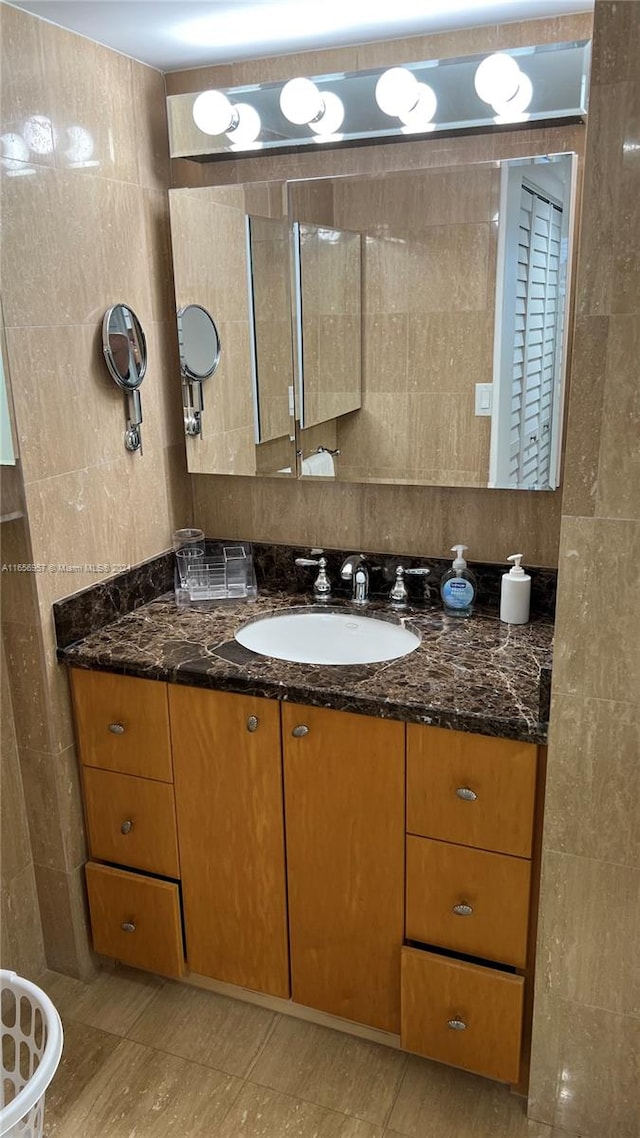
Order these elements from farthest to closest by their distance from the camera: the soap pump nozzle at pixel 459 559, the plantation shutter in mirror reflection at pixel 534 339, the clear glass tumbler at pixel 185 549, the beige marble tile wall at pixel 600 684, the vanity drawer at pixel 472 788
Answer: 1. the clear glass tumbler at pixel 185 549
2. the soap pump nozzle at pixel 459 559
3. the plantation shutter in mirror reflection at pixel 534 339
4. the vanity drawer at pixel 472 788
5. the beige marble tile wall at pixel 600 684

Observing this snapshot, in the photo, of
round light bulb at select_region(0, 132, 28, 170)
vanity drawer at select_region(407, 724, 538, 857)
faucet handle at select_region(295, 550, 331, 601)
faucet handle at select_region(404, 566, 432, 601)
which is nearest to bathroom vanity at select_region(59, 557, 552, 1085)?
vanity drawer at select_region(407, 724, 538, 857)

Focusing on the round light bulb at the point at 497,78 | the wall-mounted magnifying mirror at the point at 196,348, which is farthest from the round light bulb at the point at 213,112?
the round light bulb at the point at 497,78

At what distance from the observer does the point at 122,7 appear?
1637 millimetres

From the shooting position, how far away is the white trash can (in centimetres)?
140

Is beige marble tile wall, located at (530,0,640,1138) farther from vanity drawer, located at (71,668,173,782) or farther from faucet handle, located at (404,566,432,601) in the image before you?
vanity drawer, located at (71,668,173,782)

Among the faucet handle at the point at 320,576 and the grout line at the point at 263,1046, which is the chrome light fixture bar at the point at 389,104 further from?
the grout line at the point at 263,1046

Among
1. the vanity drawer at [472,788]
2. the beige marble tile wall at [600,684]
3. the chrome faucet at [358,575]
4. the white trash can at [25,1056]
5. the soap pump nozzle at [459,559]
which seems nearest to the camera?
the beige marble tile wall at [600,684]

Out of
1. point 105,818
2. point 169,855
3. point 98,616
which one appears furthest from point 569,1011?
point 98,616

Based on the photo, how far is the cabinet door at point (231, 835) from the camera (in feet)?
5.91

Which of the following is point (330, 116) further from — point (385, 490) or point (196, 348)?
point (385, 490)

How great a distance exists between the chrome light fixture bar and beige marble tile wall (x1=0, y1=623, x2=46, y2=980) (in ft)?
4.12

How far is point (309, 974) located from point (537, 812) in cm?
68

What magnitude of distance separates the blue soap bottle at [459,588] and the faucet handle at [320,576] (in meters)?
0.30

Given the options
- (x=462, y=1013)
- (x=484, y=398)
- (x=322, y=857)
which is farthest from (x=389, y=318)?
(x=462, y=1013)
